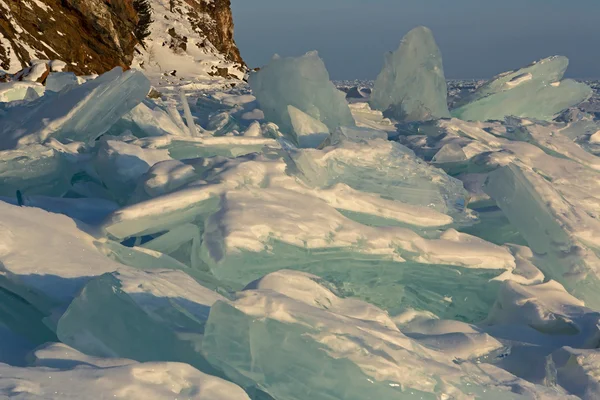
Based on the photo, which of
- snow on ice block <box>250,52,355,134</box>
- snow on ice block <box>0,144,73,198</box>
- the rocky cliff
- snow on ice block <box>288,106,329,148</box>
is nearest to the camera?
snow on ice block <box>0,144,73,198</box>

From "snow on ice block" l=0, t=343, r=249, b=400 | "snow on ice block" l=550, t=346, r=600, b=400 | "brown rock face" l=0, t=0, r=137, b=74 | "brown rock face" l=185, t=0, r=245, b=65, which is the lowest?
"brown rock face" l=185, t=0, r=245, b=65

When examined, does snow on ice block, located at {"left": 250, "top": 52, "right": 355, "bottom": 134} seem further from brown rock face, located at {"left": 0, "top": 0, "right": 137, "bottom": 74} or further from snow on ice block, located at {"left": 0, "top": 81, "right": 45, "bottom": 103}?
brown rock face, located at {"left": 0, "top": 0, "right": 137, "bottom": 74}

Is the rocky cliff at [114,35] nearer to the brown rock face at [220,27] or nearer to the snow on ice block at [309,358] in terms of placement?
the brown rock face at [220,27]

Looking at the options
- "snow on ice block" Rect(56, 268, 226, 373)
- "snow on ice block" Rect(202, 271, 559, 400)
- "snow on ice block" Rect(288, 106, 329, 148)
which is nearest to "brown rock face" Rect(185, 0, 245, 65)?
"snow on ice block" Rect(288, 106, 329, 148)

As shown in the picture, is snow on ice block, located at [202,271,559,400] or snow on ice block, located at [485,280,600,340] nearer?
snow on ice block, located at [202,271,559,400]

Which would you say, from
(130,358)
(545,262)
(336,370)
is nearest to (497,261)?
(545,262)

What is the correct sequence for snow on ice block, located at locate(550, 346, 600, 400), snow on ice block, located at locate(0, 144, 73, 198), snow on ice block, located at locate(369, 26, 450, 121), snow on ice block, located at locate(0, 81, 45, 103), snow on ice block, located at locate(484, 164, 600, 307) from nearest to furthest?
snow on ice block, located at locate(550, 346, 600, 400)
snow on ice block, located at locate(484, 164, 600, 307)
snow on ice block, located at locate(0, 144, 73, 198)
snow on ice block, located at locate(0, 81, 45, 103)
snow on ice block, located at locate(369, 26, 450, 121)

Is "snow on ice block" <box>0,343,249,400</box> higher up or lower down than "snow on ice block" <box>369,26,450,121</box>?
higher up

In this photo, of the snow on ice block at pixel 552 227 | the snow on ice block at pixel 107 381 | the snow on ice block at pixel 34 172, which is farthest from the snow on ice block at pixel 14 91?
the snow on ice block at pixel 107 381
